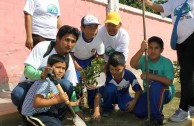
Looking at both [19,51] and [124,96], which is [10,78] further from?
[124,96]

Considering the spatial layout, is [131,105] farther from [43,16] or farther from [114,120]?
[43,16]

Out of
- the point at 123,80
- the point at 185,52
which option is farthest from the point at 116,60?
the point at 185,52

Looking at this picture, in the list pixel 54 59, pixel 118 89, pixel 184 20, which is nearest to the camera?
pixel 54 59

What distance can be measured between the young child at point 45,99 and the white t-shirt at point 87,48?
99 centimetres

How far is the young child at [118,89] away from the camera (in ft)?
12.9

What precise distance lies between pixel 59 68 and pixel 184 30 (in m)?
1.39

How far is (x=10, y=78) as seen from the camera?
5.06 m

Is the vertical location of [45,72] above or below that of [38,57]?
below

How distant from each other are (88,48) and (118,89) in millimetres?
619

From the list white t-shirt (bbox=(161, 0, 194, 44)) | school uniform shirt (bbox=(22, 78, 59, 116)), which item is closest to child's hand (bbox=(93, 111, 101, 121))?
school uniform shirt (bbox=(22, 78, 59, 116))

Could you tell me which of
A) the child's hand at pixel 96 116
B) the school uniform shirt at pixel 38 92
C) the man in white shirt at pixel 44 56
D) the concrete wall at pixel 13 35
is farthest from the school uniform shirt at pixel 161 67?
the concrete wall at pixel 13 35

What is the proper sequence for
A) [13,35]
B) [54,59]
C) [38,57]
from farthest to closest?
[13,35], [38,57], [54,59]

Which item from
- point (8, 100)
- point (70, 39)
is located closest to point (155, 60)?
point (70, 39)

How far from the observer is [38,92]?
292 cm
